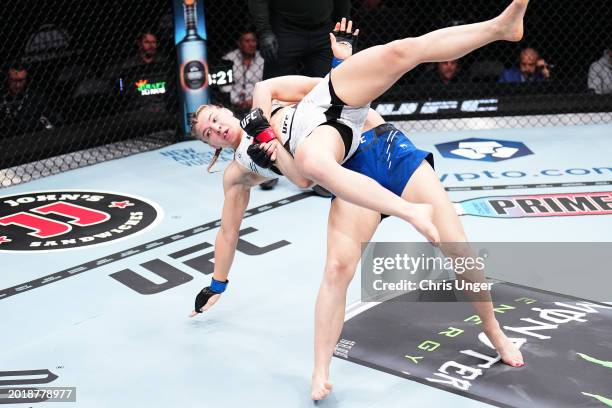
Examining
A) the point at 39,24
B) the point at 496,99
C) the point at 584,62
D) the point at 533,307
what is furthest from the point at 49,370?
the point at 584,62

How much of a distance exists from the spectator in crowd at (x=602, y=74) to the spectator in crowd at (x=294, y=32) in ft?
7.06

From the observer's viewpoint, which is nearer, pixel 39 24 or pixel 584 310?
pixel 584 310

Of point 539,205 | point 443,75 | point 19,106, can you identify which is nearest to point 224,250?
point 539,205

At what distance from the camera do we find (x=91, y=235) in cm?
395

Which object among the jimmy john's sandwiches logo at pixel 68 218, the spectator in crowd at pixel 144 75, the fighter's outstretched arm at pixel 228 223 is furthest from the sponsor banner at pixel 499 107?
the fighter's outstretched arm at pixel 228 223

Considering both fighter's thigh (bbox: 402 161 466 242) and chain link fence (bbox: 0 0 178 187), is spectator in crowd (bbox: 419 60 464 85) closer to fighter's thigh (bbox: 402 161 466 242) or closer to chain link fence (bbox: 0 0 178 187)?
chain link fence (bbox: 0 0 178 187)

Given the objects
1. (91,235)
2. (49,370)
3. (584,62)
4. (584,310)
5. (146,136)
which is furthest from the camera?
(584,62)

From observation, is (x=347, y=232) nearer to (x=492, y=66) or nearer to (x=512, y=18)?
(x=512, y=18)

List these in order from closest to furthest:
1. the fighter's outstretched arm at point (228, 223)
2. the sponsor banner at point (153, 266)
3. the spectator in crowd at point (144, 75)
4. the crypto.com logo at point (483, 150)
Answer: the fighter's outstretched arm at point (228, 223), the sponsor banner at point (153, 266), the crypto.com logo at point (483, 150), the spectator in crowd at point (144, 75)

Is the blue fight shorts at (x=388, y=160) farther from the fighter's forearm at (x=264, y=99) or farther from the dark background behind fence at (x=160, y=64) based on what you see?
Result: the dark background behind fence at (x=160, y=64)

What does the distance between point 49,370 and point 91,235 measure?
1295mm

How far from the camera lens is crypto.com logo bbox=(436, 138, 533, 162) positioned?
4891mm

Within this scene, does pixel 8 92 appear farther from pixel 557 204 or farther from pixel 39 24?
pixel 557 204

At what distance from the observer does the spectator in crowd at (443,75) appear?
5.74 m
